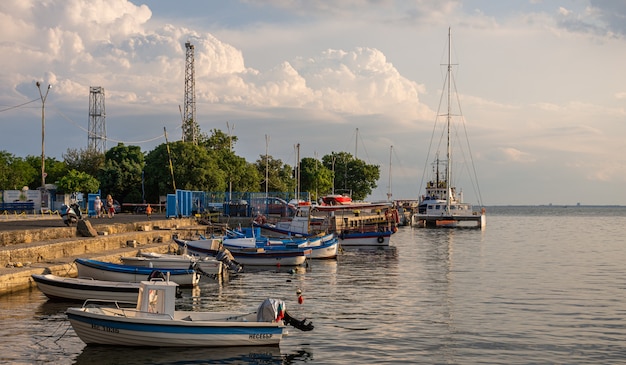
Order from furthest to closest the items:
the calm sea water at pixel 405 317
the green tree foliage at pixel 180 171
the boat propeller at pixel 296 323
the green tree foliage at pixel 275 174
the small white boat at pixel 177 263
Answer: the green tree foliage at pixel 275 174 < the green tree foliage at pixel 180 171 < the small white boat at pixel 177 263 < the boat propeller at pixel 296 323 < the calm sea water at pixel 405 317

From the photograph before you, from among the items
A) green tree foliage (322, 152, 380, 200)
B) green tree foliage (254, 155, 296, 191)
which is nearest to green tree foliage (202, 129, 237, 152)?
green tree foliage (254, 155, 296, 191)

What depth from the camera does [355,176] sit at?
140875 millimetres

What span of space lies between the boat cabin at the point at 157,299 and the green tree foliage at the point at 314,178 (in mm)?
110381

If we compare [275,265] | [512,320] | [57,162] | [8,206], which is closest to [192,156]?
[8,206]

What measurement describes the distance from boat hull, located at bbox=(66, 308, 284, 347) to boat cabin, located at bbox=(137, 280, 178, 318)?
0.23m

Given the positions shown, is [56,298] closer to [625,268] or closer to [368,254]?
[368,254]

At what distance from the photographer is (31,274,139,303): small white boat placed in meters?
24.7

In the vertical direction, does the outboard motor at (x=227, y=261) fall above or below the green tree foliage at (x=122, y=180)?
below

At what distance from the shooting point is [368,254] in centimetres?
5375

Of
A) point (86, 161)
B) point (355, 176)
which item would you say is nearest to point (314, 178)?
point (355, 176)

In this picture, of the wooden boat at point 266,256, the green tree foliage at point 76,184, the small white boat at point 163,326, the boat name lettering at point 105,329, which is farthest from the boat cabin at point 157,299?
the green tree foliage at point 76,184

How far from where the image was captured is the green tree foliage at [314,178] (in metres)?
132

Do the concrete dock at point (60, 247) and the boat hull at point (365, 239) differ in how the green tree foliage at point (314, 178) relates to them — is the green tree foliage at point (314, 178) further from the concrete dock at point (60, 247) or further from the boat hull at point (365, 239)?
the concrete dock at point (60, 247)

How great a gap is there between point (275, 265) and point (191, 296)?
1311 cm
